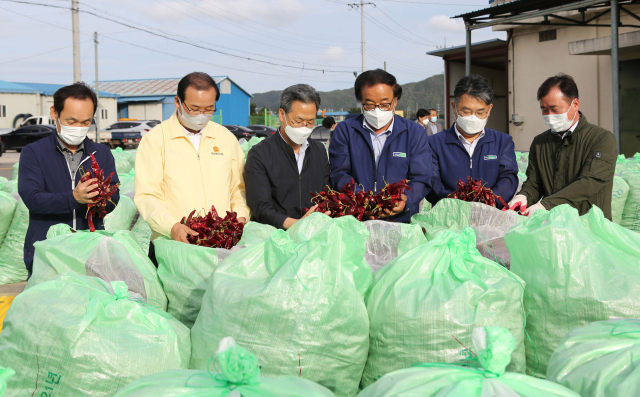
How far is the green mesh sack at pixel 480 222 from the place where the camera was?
2.43m

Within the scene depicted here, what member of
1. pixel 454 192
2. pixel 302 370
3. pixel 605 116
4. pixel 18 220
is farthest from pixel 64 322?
pixel 605 116

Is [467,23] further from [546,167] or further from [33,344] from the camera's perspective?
[33,344]

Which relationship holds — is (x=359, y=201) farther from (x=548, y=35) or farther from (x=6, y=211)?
(x=548, y=35)

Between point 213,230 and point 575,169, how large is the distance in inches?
84.7

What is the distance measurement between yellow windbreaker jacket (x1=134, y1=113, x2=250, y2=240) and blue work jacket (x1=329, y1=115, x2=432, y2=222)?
2.15 ft

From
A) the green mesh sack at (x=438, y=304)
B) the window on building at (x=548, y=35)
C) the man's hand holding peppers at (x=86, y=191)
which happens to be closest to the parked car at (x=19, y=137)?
the window on building at (x=548, y=35)

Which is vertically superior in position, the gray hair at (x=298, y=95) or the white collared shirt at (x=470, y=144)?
the gray hair at (x=298, y=95)

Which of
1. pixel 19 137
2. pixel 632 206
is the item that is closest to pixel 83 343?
pixel 632 206

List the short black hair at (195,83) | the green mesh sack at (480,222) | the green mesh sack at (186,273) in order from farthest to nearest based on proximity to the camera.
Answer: the short black hair at (195,83), the green mesh sack at (480,222), the green mesh sack at (186,273)

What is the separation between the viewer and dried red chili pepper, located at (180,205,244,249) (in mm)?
2346

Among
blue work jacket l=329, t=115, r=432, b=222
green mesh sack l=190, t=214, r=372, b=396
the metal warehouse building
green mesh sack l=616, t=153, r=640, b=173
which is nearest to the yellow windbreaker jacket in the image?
blue work jacket l=329, t=115, r=432, b=222

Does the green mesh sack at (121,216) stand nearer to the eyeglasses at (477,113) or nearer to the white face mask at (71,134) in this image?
the white face mask at (71,134)

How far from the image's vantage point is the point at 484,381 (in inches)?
46.3

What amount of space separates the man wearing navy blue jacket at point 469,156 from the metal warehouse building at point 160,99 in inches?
1418
